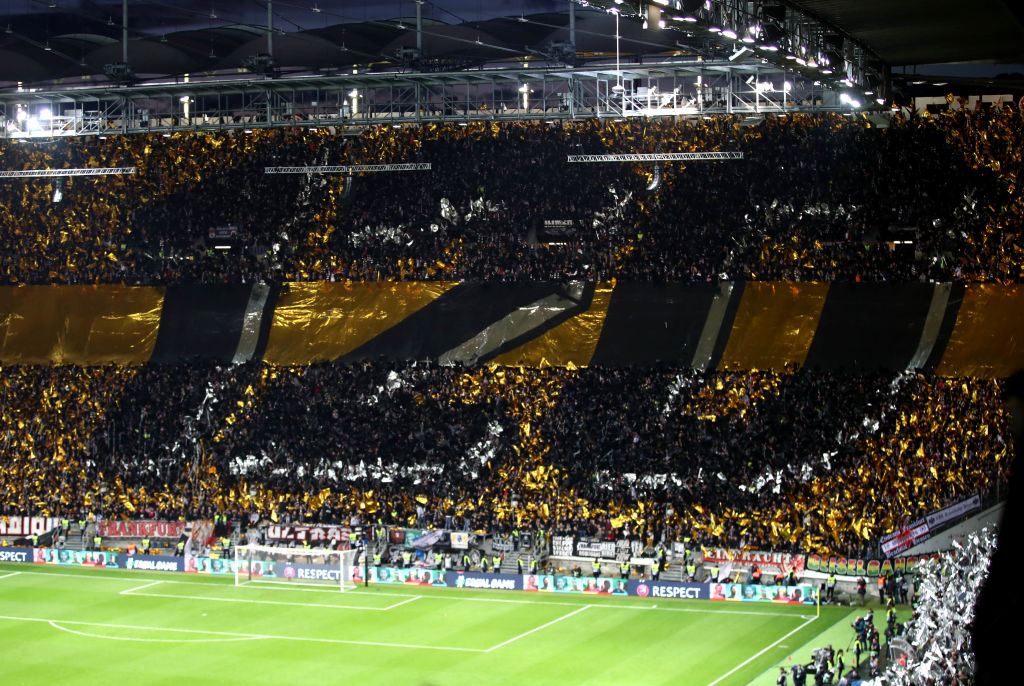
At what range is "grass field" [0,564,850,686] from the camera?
71.9 feet

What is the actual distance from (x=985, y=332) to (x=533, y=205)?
512 inches

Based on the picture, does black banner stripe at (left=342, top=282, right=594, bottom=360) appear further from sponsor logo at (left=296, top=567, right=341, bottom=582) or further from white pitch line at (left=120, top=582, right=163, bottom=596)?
white pitch line at (left=120, top=582, right=163, bottom=596)

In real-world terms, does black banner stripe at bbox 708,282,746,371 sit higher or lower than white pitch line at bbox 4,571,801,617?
higher

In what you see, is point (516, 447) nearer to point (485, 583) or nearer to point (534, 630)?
point (485, 583)

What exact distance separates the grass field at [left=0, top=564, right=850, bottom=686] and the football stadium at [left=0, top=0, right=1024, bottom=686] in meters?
0.14

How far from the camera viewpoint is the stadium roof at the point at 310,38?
90.9 feet

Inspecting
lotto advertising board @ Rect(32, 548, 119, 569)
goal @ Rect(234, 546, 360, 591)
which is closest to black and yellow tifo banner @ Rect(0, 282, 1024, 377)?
lotto advertising board @ Rect(32, 548, 119, 569)

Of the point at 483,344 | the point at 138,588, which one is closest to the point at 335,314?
the point at 483,344

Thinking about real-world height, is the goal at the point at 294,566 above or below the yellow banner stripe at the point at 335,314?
below

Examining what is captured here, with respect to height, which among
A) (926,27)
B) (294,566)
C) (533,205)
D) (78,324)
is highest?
(926,27)

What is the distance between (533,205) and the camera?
3475 cm

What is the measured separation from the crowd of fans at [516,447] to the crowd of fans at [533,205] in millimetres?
3199

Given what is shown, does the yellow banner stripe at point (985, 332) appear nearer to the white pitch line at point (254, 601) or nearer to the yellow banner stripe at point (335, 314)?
the yellow banner stripe at point (335, 314)

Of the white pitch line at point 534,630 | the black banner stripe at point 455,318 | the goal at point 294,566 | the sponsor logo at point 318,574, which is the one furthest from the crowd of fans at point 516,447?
the white pitch line at point 534,630
